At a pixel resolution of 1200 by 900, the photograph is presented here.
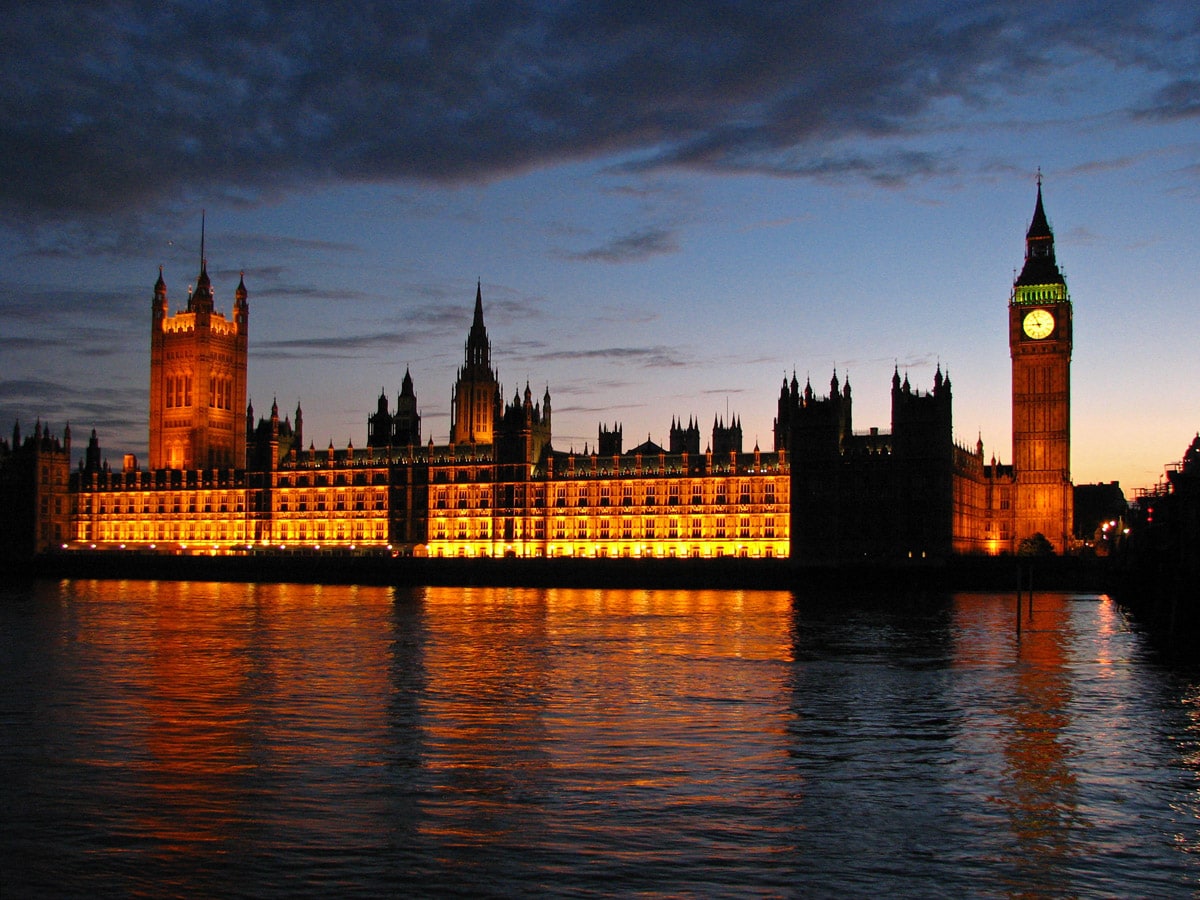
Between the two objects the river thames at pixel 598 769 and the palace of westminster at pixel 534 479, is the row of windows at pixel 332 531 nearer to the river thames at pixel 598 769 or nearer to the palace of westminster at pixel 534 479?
the palace of westminster at pixel 534 479

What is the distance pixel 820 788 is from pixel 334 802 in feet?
30.1

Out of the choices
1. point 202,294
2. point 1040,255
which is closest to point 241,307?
point 202,294

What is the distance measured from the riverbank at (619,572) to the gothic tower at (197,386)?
20586 mm

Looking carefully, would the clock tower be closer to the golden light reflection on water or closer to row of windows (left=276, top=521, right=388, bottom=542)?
row of windows (left=276, top=521, right=388, bottom=542)

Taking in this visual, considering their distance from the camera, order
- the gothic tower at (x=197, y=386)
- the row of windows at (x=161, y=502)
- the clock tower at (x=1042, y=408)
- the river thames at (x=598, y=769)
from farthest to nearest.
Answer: the gothic tower at (x=197, y=386)
the row of windows at (x=161, y=502)
the clock tower at (x=1042, y=408)
the river thames at (x=598, y=769)

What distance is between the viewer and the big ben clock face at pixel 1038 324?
130750 millimetres

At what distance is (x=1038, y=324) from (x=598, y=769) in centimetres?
11466

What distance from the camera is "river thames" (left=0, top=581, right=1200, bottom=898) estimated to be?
19.7m

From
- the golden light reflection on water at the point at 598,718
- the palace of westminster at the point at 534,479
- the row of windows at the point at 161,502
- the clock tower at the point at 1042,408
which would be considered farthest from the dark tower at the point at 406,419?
the golden light reflection on water at the point at 598,718

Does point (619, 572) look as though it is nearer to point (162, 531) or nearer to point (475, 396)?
point (475, 396)

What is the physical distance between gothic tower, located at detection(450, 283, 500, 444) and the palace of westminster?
0.76 ft

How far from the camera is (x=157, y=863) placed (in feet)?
65.3

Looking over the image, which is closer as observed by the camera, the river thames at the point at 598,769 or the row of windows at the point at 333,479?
the river thames at the point at 598,769

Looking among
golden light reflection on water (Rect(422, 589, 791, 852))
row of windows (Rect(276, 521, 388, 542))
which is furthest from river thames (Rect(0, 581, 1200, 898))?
row of windows (Rect(276, 521, 388, 542))
